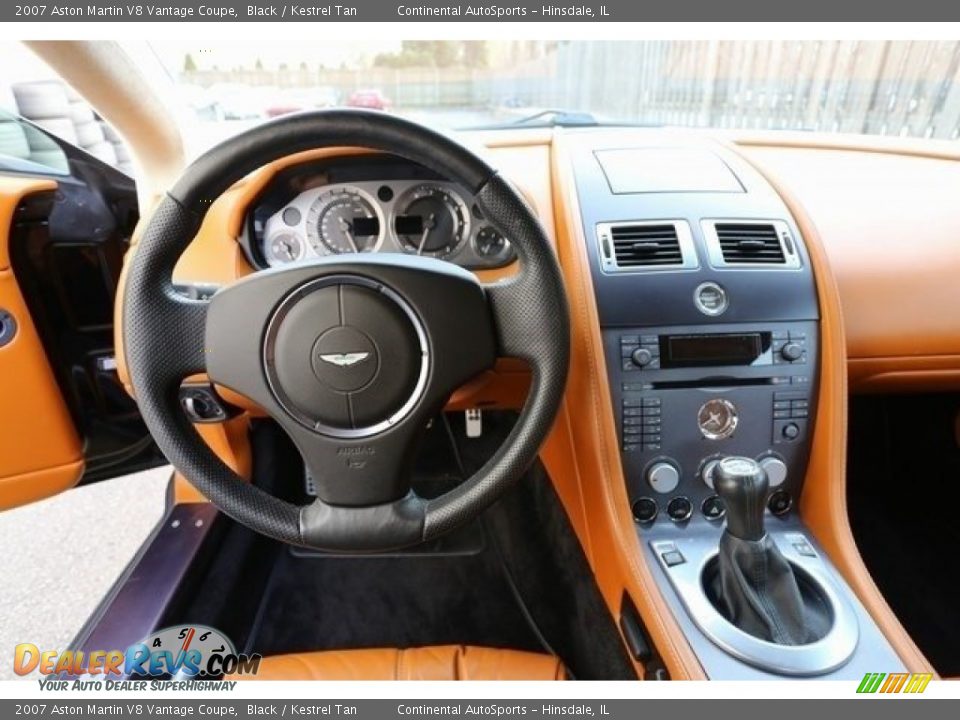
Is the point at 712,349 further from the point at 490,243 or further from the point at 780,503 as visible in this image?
the point at 490,243

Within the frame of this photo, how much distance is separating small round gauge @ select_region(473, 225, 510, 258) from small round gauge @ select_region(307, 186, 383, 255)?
198 mm

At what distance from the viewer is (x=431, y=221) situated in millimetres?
1189

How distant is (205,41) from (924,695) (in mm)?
1597

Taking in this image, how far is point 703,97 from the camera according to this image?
1721 millimetres

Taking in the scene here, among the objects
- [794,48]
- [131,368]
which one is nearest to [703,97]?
[794,48]

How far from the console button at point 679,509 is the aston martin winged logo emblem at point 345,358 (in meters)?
0.67

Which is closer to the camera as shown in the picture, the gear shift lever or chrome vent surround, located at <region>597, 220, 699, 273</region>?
the gear shift lever

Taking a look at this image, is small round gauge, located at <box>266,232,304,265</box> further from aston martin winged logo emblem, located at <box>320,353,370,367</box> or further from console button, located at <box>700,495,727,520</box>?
console button, located at <box>700,495,727,520</box>

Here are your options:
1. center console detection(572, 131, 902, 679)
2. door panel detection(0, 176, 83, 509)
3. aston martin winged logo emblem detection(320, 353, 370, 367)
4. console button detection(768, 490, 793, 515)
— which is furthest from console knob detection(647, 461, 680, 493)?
door panel detection(0, 176, 83, 509)

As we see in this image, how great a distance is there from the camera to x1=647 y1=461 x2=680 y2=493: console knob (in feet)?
3.68

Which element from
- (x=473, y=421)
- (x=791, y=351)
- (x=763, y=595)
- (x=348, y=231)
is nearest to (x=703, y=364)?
(x=791, y=351)

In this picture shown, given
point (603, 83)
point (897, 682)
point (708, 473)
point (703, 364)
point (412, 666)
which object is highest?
point (603, 83)

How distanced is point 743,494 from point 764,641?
223mm

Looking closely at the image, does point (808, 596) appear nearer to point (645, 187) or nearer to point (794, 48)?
point (645, 187)
